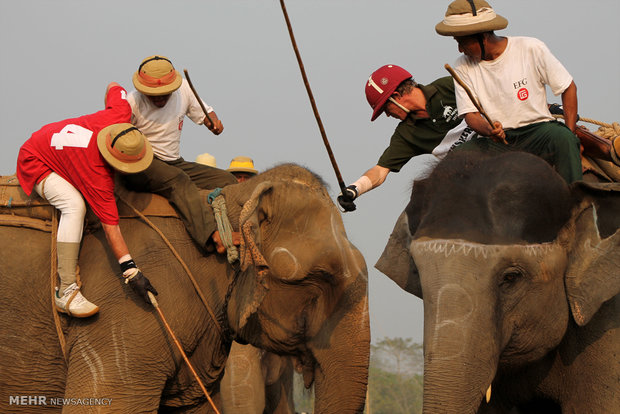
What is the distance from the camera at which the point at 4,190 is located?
6.31 meters

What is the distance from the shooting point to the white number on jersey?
5.95 meters

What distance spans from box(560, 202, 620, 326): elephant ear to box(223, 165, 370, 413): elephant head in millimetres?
1270

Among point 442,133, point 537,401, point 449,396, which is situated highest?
point 442,133

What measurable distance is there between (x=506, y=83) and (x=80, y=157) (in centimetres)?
262

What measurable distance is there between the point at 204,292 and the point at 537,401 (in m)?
2.14

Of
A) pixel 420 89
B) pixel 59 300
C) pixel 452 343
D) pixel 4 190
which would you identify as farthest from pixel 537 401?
pixel 4 190

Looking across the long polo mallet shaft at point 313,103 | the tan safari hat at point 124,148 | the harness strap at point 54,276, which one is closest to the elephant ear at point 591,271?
the long polo mallet shaft at point 313,103

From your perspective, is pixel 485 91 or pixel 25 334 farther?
pixel 25 334

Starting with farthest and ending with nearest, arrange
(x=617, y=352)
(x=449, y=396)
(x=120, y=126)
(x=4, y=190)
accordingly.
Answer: (x=4, y=190)
(x=120, y=126)
(x=617, y=352)
(x=449, y=396)

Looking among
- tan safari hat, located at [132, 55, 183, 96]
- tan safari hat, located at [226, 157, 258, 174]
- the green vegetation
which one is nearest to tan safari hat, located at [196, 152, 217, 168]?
tan safari hat, located at [226, 157, 258, 174]

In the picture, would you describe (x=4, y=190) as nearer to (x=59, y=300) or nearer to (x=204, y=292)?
(x=59, y=300)

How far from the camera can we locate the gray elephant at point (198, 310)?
5660 millimetres

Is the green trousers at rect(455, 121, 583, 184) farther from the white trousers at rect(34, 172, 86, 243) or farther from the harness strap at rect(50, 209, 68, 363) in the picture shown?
the harness strap at rect(50, 209, 68, 363)

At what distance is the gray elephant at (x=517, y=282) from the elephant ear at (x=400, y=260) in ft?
0.62
